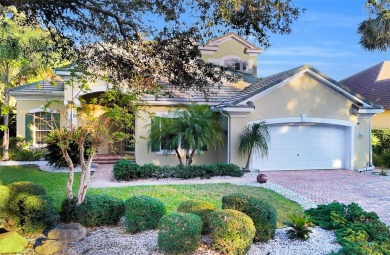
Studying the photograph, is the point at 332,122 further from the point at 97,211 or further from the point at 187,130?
the point at 97,211

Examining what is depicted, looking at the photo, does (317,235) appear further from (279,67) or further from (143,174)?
(279,67)

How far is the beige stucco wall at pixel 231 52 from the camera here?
86.3ft

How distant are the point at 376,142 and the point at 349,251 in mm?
17796

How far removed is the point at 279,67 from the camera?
2186 cm

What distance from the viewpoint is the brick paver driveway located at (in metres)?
10.9

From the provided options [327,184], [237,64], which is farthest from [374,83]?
[327,184]

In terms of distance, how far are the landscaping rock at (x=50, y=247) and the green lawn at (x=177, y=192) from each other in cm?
329

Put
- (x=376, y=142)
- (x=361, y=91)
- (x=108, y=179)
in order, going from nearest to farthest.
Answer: (x=108, y=179) < (x=376, y=142) < (x=361, y=91)

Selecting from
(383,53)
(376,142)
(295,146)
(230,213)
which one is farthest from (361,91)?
(230,213)

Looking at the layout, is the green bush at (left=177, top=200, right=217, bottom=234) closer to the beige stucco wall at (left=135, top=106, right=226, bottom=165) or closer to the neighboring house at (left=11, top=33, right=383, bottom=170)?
the neighboring house at (left=11, top=33, right=383, bottom=170)

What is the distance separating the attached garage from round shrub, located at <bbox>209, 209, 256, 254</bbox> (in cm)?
1172

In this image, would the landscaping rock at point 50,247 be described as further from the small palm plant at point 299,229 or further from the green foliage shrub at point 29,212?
the small palm plant at point 299,229

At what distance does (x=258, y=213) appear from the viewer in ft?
21.5

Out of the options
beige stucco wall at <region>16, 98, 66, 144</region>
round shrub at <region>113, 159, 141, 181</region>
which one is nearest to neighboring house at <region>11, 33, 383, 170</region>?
beige stucco wall at <region>16, 98, 66, 144</region>
